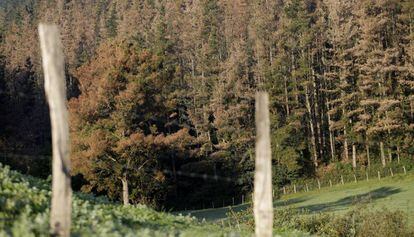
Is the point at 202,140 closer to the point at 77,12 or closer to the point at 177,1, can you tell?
the point at 177,1

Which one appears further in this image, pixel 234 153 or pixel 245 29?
pixel 245 29

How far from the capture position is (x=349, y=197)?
40750 millimetres

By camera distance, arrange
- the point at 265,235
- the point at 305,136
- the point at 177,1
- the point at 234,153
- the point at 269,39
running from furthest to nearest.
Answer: the point at 177,1
the point at 269,39
the point at 305,136
the point at 234,153
the point at 265,235

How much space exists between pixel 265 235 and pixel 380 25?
54035 millimetres

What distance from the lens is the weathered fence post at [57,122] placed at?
6.06 metres

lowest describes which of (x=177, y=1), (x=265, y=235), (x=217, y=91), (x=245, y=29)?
(x=265, y=235)

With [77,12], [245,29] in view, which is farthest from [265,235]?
[77,12]

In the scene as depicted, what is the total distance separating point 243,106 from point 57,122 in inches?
2038

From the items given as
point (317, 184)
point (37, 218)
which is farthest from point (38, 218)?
point (317, 184)

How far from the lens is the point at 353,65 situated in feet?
189

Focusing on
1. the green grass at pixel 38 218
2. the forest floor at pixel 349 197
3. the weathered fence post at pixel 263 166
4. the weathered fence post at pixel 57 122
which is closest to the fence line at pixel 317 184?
the forest floor at pixel 349 197

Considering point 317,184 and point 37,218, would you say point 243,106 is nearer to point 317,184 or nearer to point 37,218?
point 317,184

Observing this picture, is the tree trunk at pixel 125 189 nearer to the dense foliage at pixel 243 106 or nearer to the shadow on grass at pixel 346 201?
the dense foliage at pixel 243 106

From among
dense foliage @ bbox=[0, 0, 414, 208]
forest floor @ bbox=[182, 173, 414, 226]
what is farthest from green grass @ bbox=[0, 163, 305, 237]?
dense foliage @ bbox=[0, 0, 414, 208]
